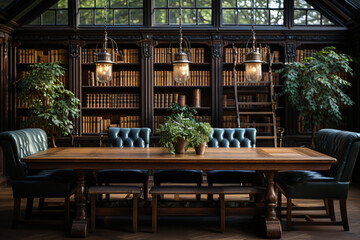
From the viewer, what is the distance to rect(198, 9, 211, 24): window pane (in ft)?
21.5

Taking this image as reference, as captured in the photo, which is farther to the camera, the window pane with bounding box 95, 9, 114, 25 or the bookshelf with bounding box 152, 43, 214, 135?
the window pane with bounding box 95, 9, 114, 25

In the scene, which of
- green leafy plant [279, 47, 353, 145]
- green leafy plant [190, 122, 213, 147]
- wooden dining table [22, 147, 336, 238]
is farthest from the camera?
green leafy plant [279, 47, 353, 145]

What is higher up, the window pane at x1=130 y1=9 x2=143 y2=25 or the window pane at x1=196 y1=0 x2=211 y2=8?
the window pane at x1=196 y1=0 x2=211 y2=8

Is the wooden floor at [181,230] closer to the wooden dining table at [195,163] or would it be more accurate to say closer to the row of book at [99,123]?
the wooden dining table at [195,163]

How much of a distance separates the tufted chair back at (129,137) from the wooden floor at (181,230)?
1.08m

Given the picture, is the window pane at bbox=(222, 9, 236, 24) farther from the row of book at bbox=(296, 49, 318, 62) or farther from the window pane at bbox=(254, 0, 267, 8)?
the row of book at bbox=(296, 49, 318, 62)

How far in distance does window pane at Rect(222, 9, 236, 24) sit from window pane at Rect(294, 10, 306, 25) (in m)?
1.06

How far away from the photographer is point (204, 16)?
6.57 meters

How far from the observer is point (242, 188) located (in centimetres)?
355

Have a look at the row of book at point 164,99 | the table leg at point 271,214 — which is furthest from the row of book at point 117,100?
the table leg at point 271,214

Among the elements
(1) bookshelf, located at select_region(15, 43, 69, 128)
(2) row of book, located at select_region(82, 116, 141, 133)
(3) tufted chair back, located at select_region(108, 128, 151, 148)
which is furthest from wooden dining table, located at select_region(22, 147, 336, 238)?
(1) bookshelf, located at select_region(15, 43, 69, 128)

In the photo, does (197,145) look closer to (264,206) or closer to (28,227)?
(264,206)

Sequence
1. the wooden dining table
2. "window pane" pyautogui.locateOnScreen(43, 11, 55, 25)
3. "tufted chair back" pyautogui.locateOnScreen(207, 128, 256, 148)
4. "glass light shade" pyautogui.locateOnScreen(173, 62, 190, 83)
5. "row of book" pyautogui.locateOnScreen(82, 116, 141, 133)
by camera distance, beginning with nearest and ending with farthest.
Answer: the wooden dining table → "glass light shade" pyautogui.locateOnScreen(173, 62, 190, 83) → "tufted chair back" pyautogui.locateOnScreen(207, 128, 256, 148) → "row of book" pyautogui.locateOnScreen(82, 116, 141, 133) → "window pane" pyautogui.locateOnScreen(43, 11, 55, 25)

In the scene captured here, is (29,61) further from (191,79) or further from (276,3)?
(276,3)
